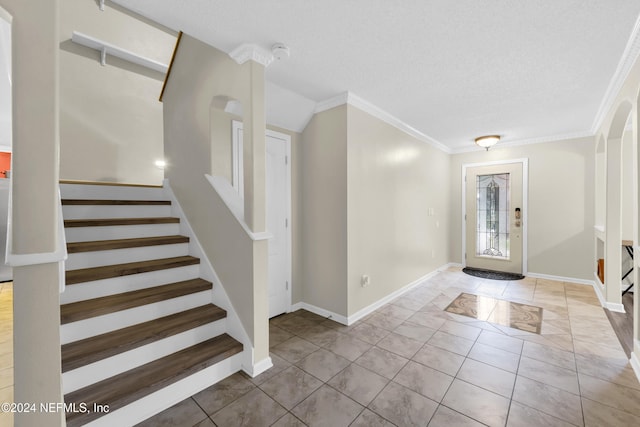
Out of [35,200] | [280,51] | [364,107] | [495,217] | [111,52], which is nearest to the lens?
[35,200]

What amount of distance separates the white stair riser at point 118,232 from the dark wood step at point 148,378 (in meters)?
1.31

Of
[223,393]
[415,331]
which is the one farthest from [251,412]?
[415,331]

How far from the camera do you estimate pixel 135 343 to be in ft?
5.68

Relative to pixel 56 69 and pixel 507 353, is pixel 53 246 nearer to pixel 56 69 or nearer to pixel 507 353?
pixel 56 69

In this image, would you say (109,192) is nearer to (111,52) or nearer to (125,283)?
(125,283)

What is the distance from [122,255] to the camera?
2295 mm

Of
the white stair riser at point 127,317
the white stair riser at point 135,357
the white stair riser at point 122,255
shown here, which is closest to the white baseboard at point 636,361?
the white stair riser at point 135,357

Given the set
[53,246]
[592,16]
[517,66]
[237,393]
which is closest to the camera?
[53,246]

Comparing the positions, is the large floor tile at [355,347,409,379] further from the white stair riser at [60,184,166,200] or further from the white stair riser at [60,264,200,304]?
the white stair riser at [60,184,166,200]

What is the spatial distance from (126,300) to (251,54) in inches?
81.4

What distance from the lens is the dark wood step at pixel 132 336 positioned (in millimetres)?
1554

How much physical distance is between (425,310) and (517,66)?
2712mm

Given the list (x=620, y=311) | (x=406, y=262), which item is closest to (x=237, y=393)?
(x=406, y=262)

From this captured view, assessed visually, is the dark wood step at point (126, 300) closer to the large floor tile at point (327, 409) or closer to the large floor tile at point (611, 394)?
the large floor tile at point (327, 409)
